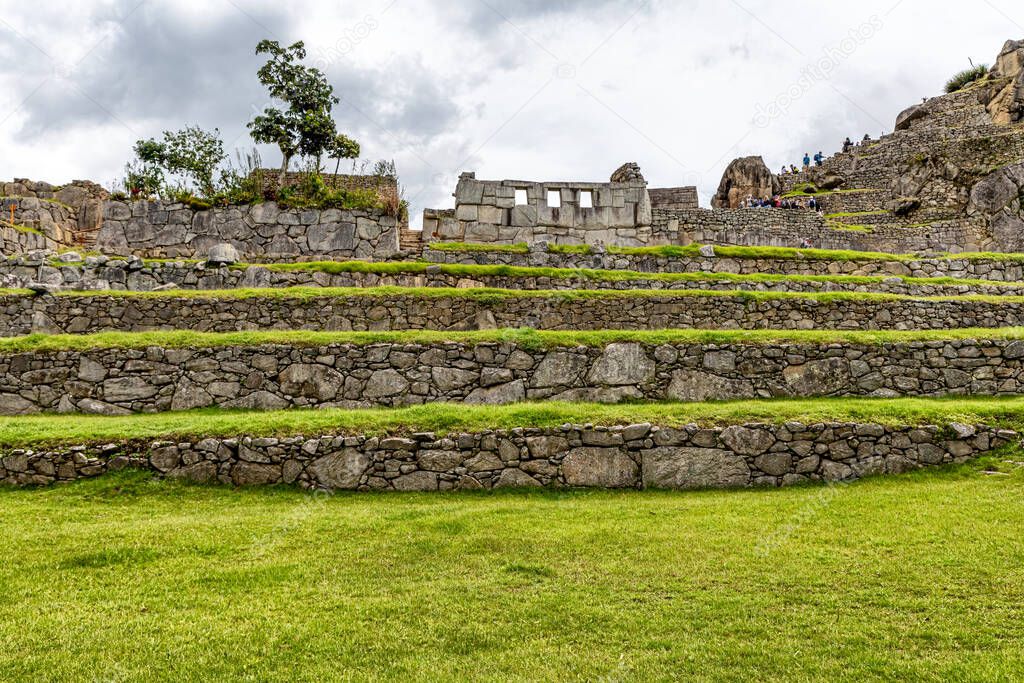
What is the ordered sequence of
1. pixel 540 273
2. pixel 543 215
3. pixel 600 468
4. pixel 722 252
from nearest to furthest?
1. pixel 600 468
2. pixel 540 273
3. pixel 722 252
4. pixel 543 215

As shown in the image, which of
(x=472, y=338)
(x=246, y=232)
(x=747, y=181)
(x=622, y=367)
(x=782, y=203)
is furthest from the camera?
(x=747, y=181)

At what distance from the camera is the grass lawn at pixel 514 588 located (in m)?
3.85

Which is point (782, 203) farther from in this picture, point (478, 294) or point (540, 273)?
point (478, 294)

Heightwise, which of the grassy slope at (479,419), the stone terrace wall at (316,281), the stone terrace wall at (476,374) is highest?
the stone terrace wall at (316,281)

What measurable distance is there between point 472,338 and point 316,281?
6296 millimetres

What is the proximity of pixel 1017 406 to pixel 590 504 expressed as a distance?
6625 mm

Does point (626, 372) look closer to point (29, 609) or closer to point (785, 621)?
point (785, 621)

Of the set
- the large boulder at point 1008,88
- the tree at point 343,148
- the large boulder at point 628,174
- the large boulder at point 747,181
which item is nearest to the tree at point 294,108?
the tree at point 343,148

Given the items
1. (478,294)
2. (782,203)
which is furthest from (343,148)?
(782,203)

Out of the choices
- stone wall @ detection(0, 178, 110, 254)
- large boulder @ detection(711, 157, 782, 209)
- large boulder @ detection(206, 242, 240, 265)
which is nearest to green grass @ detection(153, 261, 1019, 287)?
large boulder @ detection(206, 242, 240, 265)

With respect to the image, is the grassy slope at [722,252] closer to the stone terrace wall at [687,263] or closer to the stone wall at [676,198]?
the stone terrace wall at [687,263]

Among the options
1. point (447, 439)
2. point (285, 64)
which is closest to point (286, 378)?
point (447, 439)

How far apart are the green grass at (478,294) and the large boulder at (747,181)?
2420cm

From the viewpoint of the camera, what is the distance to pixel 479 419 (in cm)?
827
